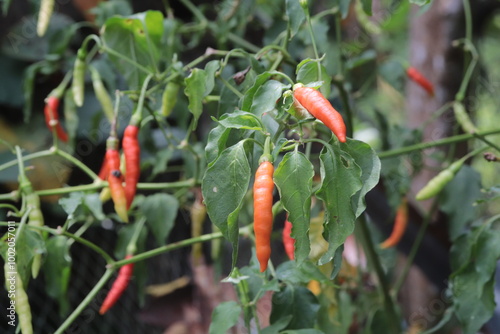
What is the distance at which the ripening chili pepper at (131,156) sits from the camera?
2.67 ft

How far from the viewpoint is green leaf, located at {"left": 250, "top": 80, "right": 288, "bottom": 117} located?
63 centimetres

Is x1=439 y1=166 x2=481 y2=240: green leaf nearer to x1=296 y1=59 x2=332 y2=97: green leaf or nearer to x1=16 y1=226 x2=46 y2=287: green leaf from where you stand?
x1=296 y1=59 x2=332 y2=97: green leaf

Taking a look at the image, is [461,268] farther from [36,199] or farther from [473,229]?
[36,199]

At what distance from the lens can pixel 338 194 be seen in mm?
596

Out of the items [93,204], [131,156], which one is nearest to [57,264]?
[93,204]

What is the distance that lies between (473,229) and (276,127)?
18.1 inches

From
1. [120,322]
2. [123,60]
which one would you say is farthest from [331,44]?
[120,322]

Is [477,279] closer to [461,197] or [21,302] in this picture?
[461,197]

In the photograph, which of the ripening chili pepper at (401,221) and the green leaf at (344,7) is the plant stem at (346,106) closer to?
the green leaf at (344,7)

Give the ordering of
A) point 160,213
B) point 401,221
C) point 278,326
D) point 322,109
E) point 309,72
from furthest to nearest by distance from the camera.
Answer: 1. point 401,221
2. point 160,213
3. point 278,326
4. point 309,72
5. point 322,109

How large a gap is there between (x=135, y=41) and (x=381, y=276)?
1.91ft

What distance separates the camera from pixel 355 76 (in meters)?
1.58

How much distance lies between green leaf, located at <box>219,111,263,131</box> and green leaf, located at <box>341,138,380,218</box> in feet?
0.31

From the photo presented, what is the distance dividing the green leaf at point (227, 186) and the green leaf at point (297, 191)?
0.04 metres
